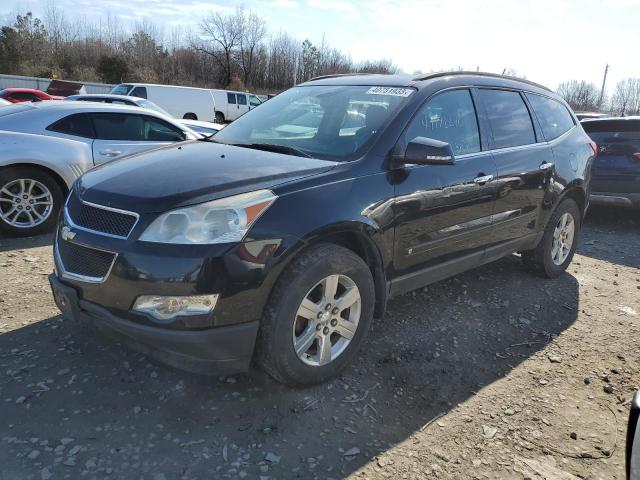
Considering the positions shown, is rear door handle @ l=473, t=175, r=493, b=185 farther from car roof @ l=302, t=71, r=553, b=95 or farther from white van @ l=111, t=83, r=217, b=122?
white van @ l=111, t=83, r=217, b=122

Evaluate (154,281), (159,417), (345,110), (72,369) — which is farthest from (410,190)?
(72,369)

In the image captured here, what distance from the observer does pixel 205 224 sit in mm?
2572

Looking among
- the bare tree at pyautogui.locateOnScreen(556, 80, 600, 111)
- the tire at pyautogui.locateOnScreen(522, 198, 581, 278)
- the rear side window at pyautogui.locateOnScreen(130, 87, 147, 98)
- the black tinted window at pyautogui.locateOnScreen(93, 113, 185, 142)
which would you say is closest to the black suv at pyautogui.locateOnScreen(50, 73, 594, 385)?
the tire at pyautogui.locateOnScreen(522, 198, 581, 278)

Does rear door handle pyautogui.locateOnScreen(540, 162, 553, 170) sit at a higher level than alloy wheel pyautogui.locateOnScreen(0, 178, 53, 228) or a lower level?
higher

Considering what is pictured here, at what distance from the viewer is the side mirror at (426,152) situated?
316 cm

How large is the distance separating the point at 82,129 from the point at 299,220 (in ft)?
14.9

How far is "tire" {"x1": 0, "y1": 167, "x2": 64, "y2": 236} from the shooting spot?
5582mm

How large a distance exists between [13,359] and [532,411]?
310 centimetres

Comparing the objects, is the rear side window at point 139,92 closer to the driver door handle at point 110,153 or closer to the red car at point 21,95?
the red car at point 21,95

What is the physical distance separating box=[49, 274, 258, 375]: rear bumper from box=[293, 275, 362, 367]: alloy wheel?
331mm

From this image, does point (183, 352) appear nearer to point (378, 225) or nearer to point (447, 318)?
point (378, 225)

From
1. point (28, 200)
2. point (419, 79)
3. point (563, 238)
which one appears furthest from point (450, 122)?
point (28, 200)

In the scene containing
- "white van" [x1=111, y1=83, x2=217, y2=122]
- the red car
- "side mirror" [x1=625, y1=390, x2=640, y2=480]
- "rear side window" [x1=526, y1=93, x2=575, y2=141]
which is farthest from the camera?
"white van" [x1=111, y1=83, x2=217, y2=122]

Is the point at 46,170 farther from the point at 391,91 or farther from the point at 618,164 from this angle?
the point at 618,164
